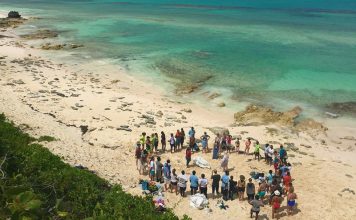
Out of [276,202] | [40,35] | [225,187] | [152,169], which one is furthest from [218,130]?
[40,35]

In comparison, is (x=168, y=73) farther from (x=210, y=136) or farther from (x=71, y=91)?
(x=210, y=136)

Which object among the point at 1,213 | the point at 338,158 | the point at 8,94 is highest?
the point at 1,213

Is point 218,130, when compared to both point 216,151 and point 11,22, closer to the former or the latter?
point 216,151

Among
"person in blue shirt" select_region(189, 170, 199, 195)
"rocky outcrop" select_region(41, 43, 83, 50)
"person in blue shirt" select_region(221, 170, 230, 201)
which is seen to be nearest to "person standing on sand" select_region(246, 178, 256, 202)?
"person in blue shirt" select_region(221, 170, 230, 201)

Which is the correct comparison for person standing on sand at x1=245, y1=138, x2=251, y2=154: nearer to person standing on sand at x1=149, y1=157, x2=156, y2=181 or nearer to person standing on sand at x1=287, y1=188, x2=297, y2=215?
person standing on sand at x1=287, y1=188, x2=297, y2=215

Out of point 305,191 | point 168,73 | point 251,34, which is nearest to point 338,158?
point 305,191

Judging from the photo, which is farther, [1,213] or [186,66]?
[186,66]

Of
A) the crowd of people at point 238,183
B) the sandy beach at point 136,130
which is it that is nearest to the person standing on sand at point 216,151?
the sandy beach at point 136,130
